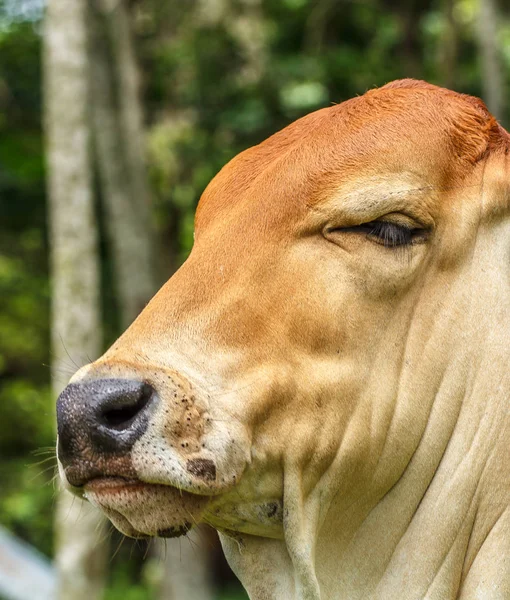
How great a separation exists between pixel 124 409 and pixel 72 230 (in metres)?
5.78

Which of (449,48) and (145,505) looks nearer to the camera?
(145,505)

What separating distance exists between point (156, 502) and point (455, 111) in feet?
5.27

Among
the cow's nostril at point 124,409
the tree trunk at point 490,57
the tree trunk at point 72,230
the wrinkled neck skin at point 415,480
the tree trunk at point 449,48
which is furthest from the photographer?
the tree trunk at point 449,48

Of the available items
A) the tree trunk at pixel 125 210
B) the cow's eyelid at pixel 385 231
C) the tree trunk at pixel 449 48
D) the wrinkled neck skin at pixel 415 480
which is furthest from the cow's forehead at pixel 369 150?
the tree trunk at pixel 449 48

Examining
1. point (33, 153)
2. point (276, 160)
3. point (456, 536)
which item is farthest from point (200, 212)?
point (33, 153)

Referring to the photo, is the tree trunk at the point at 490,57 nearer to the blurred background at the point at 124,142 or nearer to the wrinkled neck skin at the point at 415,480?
the blurred background at the point at 124,142

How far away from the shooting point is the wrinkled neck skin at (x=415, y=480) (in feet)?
10.1

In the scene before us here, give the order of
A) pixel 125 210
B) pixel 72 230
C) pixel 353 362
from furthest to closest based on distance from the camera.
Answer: pixel 125 210 → pixel 72 230 → pixel 353 362

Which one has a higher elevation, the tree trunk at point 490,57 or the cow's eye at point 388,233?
the tree trunk at point 490,57

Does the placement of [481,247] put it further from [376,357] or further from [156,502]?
[156,502]

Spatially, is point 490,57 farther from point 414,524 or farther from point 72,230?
point 414,524

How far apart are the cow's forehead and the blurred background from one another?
500cm

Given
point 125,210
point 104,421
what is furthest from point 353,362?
point 125,210

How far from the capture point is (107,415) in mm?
2770
